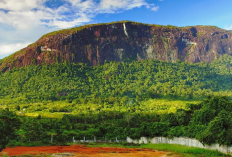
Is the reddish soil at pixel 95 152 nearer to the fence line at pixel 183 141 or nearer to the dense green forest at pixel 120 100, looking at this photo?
the fence line at pixel 183 141

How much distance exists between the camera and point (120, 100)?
11388 cm

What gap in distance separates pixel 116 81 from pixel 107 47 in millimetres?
38663

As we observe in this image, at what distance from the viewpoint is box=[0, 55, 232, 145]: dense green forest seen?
44.0 metres

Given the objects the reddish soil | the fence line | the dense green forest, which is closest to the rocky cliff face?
the dense green forest

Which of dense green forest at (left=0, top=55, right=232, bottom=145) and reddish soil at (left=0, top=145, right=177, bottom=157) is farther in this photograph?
dense green forest at (left=0, top=55, right=232, bottom=145)

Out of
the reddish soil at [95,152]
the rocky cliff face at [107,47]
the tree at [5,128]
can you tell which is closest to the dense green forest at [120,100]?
the reddish soil at [95,152]

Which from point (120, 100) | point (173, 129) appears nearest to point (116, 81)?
point (120, 100)

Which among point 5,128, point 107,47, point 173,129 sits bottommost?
point 173,129

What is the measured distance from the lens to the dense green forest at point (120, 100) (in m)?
44.0

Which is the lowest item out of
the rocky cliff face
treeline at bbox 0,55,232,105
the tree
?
the tree

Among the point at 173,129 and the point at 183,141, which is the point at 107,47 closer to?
the point at 173,129

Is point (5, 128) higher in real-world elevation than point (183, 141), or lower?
higher

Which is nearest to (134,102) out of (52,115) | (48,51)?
(52,115)

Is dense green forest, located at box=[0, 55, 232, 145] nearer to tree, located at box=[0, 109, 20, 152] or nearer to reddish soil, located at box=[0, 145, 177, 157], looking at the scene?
reddish soil, located at box=[0, 145, 177, 157]
